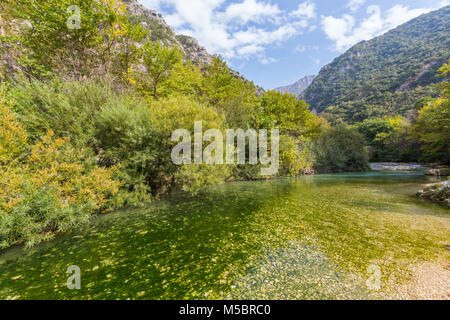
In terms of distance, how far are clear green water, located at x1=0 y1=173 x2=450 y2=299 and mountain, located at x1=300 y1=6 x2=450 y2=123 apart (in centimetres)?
8362

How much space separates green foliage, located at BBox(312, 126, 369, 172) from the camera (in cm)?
3994

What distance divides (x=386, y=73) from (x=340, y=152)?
10947 centimetres

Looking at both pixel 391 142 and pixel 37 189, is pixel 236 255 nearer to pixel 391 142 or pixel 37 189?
pixel 37 189

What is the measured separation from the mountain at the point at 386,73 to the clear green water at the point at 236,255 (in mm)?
83622

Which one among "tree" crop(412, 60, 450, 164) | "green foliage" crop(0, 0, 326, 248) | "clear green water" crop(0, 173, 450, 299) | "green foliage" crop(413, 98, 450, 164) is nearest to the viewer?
"clear green water" crop(0, 173, 450, 299)

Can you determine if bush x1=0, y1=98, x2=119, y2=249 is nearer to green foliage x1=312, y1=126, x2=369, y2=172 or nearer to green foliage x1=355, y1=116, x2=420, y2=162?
green foliage x1=312, y1=126, x2=369, y2=172

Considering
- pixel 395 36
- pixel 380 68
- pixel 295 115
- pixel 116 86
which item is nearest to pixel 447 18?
pixel 395 36

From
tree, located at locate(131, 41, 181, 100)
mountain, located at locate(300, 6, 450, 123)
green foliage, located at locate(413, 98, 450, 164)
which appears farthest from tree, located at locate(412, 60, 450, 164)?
tree, located at locate(131, 41, 181, 100)

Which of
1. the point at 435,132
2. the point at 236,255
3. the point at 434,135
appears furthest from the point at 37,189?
the point at 435,132

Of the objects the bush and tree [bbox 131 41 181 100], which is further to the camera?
tree [bbox 131 41 181 100]

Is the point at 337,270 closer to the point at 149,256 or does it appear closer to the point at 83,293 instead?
the point at 149,256

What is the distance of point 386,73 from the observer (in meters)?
107

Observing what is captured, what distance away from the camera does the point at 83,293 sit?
14.1ft

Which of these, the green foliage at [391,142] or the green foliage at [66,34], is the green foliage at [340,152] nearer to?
the green foliage at [391,142]
